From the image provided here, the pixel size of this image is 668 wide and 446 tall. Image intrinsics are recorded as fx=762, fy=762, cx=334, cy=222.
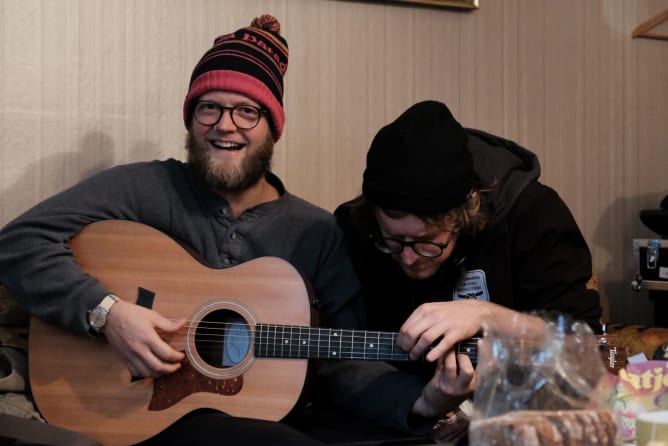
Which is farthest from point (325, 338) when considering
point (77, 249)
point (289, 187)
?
point (289, 187)

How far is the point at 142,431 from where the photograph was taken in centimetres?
162

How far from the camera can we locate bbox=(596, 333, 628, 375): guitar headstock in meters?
1.38

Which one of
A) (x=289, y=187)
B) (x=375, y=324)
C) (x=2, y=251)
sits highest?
(x=289, y=187)

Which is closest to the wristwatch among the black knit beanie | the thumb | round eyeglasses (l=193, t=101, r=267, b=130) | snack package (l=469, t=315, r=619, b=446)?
the thumb

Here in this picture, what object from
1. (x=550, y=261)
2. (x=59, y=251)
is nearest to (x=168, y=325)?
(x=59, y=251)

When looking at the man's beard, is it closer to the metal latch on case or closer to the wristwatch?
the wristwatch

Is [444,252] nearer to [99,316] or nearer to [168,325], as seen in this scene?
[168,325]

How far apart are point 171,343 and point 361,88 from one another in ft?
3.94

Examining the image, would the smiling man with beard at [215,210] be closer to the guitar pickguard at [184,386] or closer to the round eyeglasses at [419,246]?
the guitar pickguard at [184,386]

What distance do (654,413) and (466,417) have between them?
0.70m

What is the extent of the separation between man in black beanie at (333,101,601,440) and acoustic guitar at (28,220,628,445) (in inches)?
6.5

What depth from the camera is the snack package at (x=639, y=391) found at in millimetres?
1021

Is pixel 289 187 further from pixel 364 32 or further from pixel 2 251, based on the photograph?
pixel 2 251


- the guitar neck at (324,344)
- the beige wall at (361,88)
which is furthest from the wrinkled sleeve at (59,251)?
the beige wall at (361,88)
